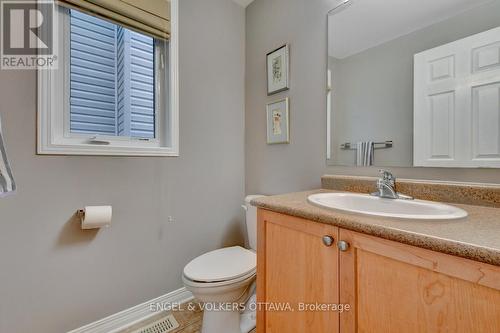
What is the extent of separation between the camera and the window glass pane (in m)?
1.22

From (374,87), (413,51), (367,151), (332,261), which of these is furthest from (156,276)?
(413,51)

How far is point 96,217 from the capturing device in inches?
44.4

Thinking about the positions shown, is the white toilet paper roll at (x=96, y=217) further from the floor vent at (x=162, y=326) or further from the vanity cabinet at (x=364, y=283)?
the vanity cabinet at (x=364, y=283)

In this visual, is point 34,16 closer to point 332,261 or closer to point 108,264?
point 108,264

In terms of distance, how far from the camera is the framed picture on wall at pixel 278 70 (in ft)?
4.90

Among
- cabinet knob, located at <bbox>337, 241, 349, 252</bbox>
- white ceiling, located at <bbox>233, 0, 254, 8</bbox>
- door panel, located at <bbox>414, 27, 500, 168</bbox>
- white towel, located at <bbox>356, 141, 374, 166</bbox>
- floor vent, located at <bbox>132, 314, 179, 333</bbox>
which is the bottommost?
floor vent, located at <bbox>132, 314, 179, 333</bbox>

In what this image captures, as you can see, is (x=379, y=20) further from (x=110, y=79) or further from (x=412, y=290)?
(x=110, y=79)

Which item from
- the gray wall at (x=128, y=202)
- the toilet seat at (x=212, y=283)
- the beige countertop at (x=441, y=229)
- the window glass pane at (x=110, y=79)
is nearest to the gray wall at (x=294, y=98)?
the gray wall at (x=128, y=202)

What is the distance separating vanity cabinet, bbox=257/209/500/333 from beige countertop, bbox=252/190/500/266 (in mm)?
28

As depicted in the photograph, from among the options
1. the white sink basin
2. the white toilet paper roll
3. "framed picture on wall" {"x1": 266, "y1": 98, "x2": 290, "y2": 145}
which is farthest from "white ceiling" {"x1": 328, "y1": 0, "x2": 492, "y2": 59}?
the white toilet paper roll

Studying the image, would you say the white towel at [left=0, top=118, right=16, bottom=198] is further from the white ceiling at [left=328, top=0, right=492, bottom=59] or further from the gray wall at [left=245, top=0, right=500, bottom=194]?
the white ceiling at [left=328, top=0, right=492, bottom=59]

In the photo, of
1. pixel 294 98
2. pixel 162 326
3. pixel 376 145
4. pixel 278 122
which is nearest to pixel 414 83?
pixel 376 145

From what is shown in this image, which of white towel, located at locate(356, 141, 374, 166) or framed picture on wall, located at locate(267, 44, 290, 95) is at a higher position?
framed picture on wall, located at locate(267, 44, 290, 95)

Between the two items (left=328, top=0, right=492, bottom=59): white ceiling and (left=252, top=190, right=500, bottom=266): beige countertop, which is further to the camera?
(left=328, top=0, right=492, bottom=59): white ceiling
